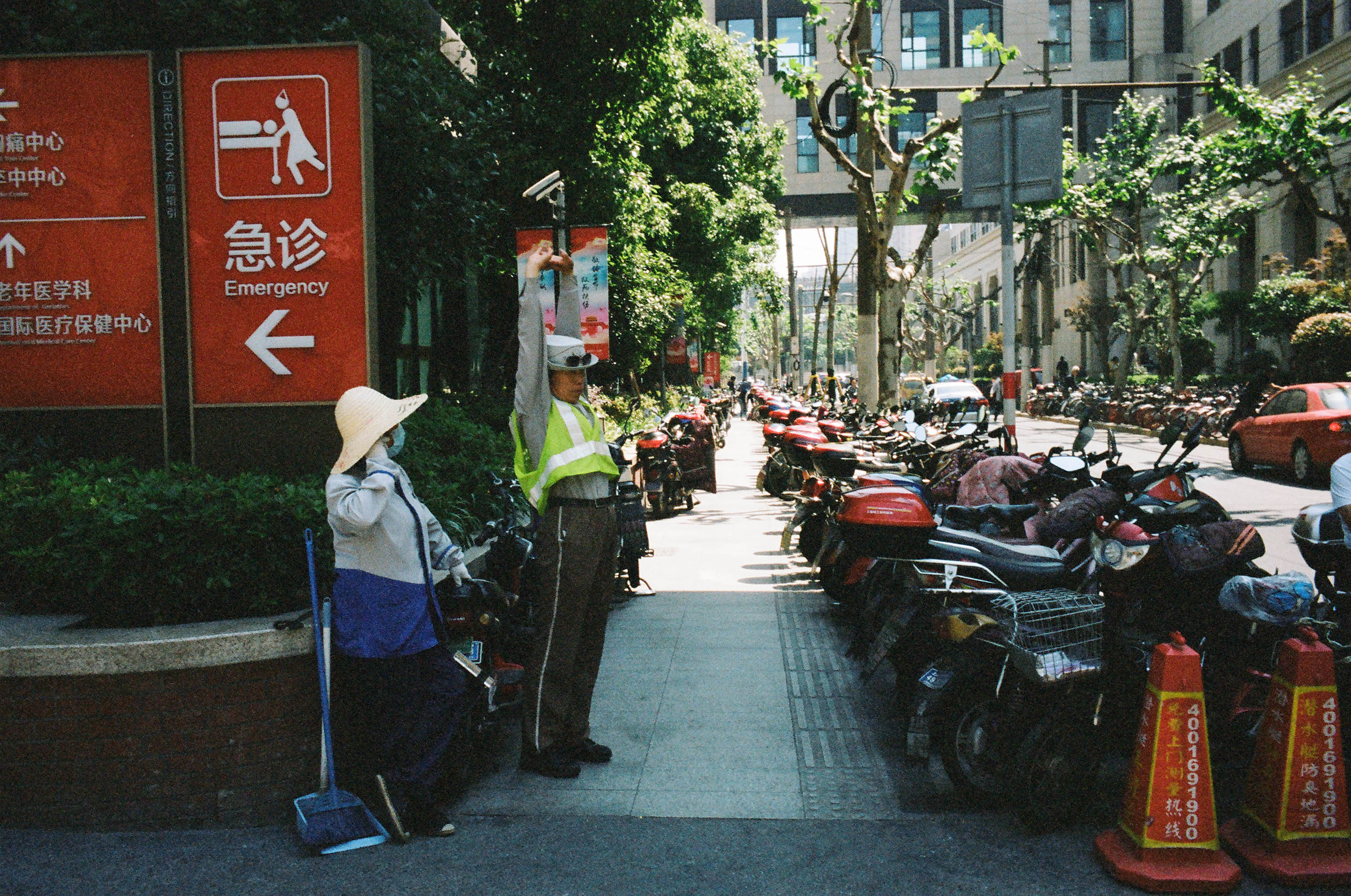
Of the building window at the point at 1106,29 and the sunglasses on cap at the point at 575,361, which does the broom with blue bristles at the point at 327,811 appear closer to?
the sunglasses on cap at the point at 575,361

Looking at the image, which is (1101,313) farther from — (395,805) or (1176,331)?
(395,805)

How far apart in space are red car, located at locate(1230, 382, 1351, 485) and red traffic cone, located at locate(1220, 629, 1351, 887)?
11447mm

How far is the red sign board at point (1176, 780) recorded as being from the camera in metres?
3.88

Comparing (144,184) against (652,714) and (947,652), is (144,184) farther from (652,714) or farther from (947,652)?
(947,652)

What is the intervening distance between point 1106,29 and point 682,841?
43.4m

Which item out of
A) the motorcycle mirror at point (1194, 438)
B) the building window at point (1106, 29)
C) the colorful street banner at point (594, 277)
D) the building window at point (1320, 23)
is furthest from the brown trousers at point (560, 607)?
the building window at point (1106, 29)

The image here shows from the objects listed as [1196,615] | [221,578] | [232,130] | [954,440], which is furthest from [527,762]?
[954,440]

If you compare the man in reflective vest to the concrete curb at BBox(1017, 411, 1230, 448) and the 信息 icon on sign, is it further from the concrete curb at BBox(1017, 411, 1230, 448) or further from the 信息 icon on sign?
the concrete curb at BBox(1017, 411, 1230, 448)

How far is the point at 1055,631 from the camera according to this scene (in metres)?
4.39

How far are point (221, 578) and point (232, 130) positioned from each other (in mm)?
2442

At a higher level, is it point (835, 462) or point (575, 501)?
point (575, 501)

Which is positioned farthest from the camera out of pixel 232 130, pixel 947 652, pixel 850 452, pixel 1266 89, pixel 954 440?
pixel 1266 89

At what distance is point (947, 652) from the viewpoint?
4.59 metres

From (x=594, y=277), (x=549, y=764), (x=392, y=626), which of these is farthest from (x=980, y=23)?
(x=392, y=626)
